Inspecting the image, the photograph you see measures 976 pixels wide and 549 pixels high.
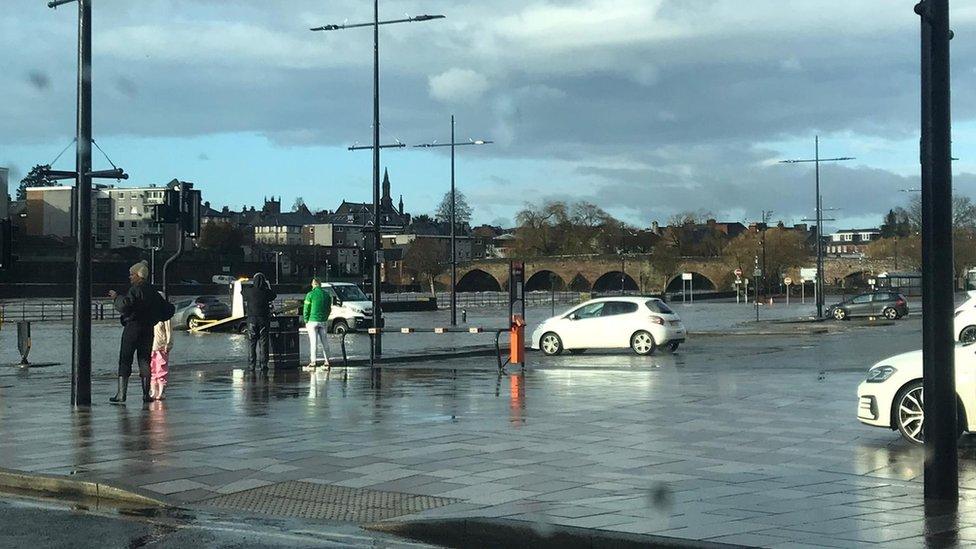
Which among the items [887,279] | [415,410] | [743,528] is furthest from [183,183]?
[887,279]

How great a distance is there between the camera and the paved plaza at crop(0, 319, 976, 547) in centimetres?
843

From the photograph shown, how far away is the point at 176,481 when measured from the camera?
10.1 metres

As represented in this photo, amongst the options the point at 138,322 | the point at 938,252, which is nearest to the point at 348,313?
the point at 138,322

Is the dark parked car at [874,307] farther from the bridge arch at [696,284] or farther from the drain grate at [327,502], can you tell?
the bridge arch at [696,284]

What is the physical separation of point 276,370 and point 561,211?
13751 centimetres

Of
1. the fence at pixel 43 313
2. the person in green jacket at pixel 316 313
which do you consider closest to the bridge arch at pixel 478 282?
the fence at pixel 43 313

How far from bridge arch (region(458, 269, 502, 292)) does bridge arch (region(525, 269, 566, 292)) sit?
431cm

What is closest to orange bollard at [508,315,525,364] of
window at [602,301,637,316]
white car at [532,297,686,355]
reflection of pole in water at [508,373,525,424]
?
reflection of pole in water at [508,373,525,424]

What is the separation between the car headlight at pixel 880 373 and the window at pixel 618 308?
1822 centimetres

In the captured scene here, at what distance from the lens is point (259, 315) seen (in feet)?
78.8

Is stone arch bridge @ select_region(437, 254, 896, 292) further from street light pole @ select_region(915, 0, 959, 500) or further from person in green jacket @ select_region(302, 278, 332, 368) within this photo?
street light pole @ select_region(915, 0, 959, 500)

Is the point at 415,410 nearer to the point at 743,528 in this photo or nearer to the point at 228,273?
the point at 743,528

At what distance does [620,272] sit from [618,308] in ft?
368

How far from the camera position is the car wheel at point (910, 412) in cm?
1209
